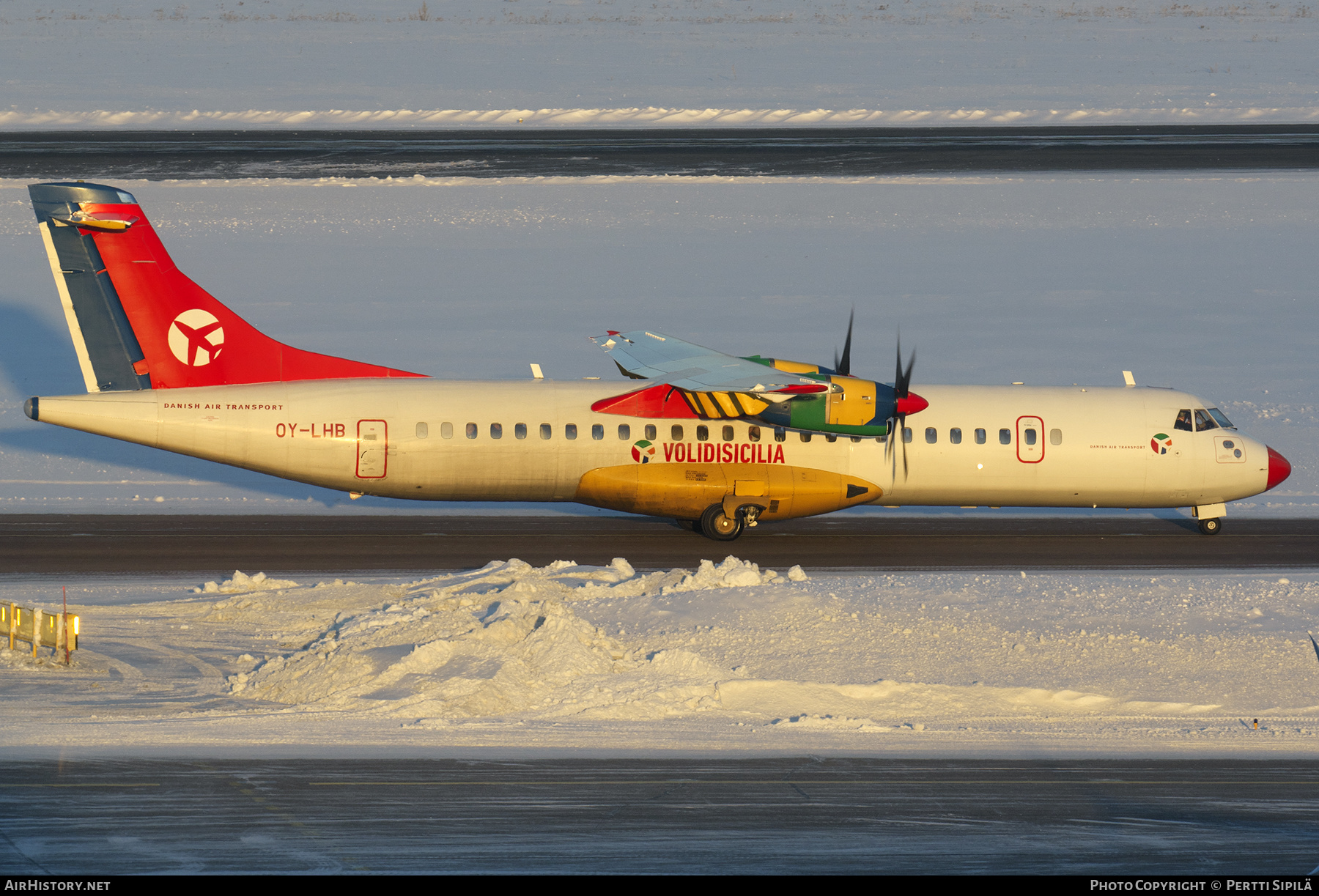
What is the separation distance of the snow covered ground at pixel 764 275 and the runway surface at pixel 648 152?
27.9 inches

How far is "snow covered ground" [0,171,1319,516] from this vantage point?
41312 millimetres

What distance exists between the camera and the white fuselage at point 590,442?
2761 centimetres

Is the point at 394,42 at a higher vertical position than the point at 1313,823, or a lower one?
higher

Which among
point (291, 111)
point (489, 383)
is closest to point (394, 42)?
point (291, 111)

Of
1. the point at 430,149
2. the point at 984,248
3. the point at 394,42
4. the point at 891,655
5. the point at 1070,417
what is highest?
the point at 394,42

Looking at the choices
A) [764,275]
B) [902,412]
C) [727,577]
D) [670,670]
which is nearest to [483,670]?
[670,670]

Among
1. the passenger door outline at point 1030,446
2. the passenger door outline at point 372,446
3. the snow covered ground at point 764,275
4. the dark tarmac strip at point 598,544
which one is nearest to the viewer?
the dark tarmac strip at point 598,544

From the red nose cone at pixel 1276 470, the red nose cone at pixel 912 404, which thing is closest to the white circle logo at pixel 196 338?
the red nose cone at pixel 912 404

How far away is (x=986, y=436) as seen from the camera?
1166 inches

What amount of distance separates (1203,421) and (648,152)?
96.7 feet

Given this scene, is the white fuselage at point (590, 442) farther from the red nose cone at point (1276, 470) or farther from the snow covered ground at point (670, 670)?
the snow covered ground at point (670, 670)

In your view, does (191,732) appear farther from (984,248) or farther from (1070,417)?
(984,248)

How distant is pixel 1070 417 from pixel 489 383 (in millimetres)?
12260
